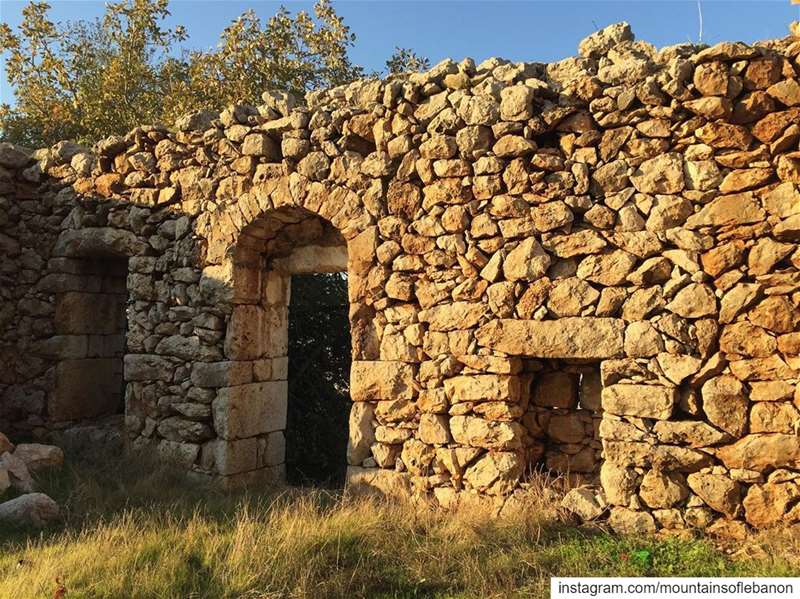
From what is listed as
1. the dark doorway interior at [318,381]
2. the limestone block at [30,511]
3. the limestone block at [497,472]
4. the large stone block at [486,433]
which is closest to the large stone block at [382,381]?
the large stone block at [486,433]

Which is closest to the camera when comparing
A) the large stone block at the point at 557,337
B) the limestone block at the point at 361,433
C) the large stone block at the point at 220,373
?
the large stone block at the point at 557,337

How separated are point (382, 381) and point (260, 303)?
185 cm

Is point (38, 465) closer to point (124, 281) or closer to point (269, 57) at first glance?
point (124, 281)

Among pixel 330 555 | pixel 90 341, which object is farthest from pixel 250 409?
pixel 330 555

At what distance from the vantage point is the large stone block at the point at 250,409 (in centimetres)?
613

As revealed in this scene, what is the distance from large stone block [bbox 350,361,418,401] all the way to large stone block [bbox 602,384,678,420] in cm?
152

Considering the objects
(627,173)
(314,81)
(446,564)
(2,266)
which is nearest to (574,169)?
(627,173)

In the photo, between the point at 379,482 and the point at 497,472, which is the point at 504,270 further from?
the point at 379,482

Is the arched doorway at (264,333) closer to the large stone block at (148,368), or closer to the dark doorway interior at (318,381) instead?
the dark doorway interior at (318,381)

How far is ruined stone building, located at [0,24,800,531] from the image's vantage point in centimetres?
434

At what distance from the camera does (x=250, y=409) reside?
6.38 metres

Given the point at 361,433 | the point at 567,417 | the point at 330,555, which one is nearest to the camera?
the point at 330,555

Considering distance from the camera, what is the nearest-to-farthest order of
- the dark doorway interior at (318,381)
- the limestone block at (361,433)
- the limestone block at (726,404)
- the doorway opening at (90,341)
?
the limestone block at (726,404), the limestone block at (361,433), the doorway opening at (90,341), the dark doorway interior at (318,381)

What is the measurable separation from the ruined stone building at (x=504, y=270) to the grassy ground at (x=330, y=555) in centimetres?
45
